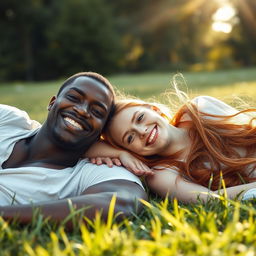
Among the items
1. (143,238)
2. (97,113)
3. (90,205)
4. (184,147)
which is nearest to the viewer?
(143,238)

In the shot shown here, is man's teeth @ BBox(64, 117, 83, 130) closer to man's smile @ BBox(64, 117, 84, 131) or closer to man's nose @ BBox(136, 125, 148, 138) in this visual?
man's smile @ BBox(64, 117, 84, 131)

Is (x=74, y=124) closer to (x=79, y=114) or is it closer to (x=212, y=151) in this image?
(x=79, y=114)

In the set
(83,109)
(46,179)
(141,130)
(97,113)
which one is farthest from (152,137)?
(46,179)

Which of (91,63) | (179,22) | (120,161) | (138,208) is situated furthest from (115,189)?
(179,22)

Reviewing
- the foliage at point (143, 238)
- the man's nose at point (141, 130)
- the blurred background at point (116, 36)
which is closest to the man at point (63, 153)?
the man's nose at point (141, 130)

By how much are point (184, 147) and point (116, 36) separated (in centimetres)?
3846

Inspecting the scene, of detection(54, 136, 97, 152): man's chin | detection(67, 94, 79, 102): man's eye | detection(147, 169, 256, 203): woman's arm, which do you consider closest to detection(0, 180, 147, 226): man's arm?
detection(147, 169, 256, 203): woman's arm

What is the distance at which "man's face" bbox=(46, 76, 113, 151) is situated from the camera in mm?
3248

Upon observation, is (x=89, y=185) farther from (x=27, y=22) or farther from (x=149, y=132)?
(x=27, y=22)

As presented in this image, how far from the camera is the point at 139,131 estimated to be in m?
3.53

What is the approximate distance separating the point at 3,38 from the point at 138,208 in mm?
39231

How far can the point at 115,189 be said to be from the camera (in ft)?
9.28

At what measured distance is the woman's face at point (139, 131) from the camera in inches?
140

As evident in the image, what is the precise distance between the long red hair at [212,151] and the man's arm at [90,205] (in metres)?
0.87
